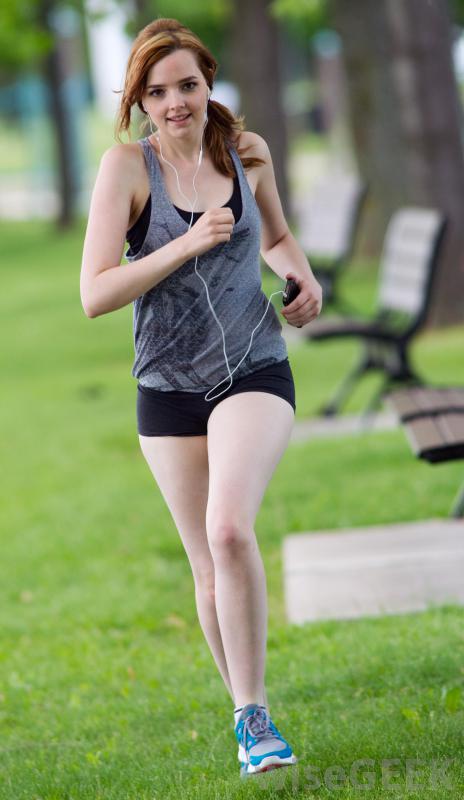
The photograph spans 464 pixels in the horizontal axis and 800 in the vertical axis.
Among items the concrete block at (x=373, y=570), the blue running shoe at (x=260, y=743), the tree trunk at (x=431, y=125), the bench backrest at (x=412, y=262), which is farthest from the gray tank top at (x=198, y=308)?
the tree trunk at (x=431, y=125)

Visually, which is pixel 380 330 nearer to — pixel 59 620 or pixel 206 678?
pixel 59 620

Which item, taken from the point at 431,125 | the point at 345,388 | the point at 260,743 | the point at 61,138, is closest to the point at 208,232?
the point at 260,743

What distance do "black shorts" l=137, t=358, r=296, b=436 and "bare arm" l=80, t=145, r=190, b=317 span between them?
0.33 metres

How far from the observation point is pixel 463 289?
13898 mm

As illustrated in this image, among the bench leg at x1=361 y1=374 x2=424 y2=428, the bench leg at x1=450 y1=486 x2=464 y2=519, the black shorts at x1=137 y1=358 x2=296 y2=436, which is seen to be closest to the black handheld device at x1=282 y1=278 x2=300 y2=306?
the black shorts at x1=137 y1=358 x2=296 y2=436

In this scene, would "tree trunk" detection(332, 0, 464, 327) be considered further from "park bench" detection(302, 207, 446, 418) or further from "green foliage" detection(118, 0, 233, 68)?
"green foliage" detection(118, 0, 233, 68)

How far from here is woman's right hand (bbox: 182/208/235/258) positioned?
366cm

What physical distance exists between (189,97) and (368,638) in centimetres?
221

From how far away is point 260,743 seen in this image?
3.82m

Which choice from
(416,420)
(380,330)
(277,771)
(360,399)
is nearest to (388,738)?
(277,771)

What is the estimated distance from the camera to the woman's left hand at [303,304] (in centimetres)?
408

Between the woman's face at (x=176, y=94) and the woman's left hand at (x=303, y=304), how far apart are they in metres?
0.53

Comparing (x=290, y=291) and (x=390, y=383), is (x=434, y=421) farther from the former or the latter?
(x=390, y=383)

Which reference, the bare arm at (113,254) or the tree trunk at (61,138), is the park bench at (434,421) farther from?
the tree trunk at (61,138)
